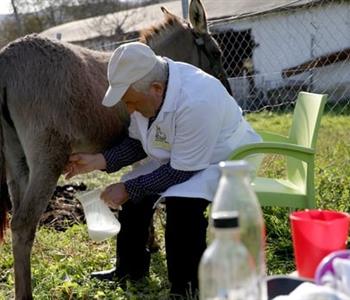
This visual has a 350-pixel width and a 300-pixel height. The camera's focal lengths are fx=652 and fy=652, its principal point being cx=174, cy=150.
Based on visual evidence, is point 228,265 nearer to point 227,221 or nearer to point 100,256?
point 227,221

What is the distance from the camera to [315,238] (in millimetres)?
2189

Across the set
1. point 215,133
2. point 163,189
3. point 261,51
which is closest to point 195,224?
point 163,189

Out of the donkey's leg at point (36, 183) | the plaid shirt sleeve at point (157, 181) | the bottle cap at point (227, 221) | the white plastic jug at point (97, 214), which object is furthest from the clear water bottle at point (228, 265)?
the donkey's leg at point (36, 183)

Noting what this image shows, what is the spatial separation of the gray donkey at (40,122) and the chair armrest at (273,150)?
939mm

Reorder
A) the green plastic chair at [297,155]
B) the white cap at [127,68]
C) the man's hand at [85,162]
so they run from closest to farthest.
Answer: the white cap at [127,68] → the green plastic chair at [297,155] → the man's hand at [85,162]

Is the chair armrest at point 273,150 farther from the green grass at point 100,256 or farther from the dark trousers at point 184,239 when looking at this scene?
the green grass at point 100,256

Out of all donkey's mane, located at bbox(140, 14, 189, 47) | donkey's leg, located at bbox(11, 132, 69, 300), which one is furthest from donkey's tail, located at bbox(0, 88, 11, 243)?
donkey's mane, located at bbox(140, 14, 189, 47)

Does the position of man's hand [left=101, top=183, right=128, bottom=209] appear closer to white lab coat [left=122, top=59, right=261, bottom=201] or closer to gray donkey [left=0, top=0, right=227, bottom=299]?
white lab coat [left=122, top=59, right=261, bottom=201]

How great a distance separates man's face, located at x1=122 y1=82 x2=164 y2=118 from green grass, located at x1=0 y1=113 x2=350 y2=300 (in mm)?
1227

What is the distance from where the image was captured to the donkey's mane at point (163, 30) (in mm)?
5352

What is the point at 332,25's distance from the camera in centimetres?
1420

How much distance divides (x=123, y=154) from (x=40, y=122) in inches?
20.7

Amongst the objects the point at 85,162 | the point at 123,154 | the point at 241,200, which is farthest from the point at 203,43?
the point at 241,200

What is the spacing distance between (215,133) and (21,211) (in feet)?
4.11
